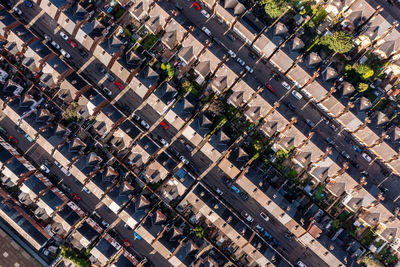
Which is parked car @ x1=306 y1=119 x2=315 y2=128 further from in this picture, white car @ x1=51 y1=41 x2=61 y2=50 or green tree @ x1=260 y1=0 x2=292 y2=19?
white car @ x1=51 y1=41 x2=61 y2=50

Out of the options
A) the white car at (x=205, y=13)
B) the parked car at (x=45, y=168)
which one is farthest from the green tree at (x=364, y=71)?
the parked car at (x=45, y=168)

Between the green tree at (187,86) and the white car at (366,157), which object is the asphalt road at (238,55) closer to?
the white car at (366,157)

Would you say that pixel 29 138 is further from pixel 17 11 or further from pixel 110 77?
pixel 17 11

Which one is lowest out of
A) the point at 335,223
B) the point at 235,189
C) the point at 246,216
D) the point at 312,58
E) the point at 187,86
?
the point at 246,216

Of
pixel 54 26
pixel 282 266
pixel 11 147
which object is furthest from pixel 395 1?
pixel 11 147

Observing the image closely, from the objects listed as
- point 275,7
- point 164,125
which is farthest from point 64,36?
point 275,7

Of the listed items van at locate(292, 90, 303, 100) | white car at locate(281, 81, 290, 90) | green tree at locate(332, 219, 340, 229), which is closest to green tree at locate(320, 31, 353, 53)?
van at locate(292, 90, 303, 100)

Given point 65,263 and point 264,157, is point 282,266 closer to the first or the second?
point 264,157
